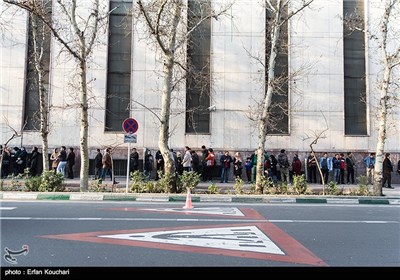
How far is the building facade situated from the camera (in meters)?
19.0

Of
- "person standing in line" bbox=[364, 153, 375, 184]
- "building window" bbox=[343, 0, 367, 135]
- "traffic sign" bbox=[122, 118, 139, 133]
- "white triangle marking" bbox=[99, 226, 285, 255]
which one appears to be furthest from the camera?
"building window" bbox=[343, 0, 367, 135]

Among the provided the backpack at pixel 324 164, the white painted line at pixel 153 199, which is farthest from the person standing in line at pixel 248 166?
the white painted line at pixel 153 199

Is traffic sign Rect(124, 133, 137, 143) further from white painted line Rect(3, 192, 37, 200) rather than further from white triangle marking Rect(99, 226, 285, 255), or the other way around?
white triangle marking Rect(99, 226, 285, 255)

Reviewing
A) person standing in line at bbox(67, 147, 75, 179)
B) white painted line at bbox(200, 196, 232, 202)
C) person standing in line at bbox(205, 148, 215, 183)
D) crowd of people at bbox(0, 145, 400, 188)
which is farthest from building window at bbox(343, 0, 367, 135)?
person standing in line at bbox(67, 147, 75, 179)

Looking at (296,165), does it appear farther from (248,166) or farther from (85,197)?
(85,197)

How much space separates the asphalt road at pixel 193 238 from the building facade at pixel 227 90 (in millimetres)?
10113

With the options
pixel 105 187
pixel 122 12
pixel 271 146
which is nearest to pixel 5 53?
pixel 122 12

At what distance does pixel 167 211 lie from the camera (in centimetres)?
902

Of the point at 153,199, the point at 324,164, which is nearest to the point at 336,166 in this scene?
the point at 324,164

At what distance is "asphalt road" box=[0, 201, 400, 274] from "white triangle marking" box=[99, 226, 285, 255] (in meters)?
0.02

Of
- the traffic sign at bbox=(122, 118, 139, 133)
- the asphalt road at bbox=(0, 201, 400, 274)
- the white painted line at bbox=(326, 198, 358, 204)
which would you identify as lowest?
the white painted line at bbox=(326, 198, 358, 204)

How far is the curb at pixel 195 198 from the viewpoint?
11.6 metres

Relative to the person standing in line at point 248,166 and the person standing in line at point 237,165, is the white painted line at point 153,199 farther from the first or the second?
the person standing in line at point 248,166
